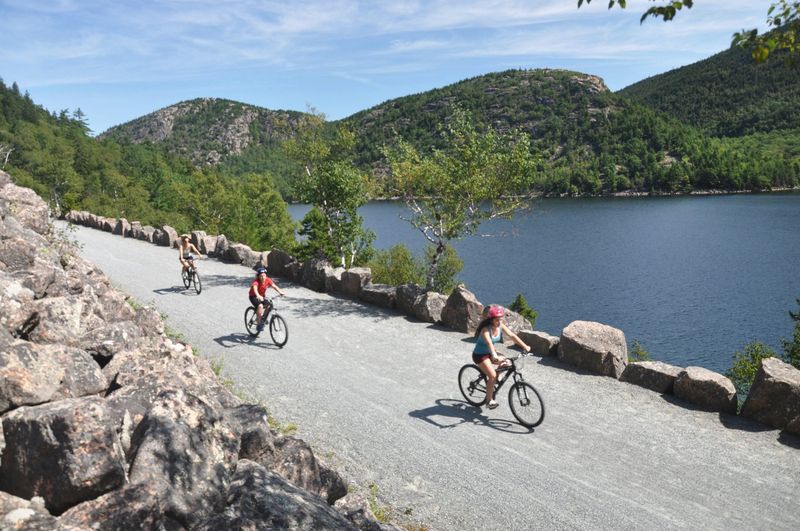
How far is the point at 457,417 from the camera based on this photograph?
11.2 metres

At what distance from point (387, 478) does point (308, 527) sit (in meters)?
4.12

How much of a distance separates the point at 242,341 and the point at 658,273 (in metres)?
60.2

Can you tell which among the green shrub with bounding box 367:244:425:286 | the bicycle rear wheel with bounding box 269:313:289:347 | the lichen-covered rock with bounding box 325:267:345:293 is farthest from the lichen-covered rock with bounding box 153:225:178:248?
the green shrub with bounding box 367:244:425:286

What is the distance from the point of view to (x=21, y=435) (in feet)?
16.6

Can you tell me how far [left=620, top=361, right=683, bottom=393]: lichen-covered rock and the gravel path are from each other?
12.6 inches

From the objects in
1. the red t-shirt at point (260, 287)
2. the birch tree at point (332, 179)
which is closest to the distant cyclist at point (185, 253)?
the birch tree at point (332, 179)

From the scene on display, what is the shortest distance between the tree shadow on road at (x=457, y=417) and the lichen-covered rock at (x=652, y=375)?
12.3 feet

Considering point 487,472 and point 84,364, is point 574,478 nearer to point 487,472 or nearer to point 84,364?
point 487,472

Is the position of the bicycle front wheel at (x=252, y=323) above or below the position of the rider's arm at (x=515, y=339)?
below

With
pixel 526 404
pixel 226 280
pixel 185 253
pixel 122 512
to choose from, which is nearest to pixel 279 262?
pixel 226 280

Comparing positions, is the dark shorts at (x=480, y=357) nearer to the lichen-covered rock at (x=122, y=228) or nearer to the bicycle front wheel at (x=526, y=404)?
the bicycle front wheel at (x=526, y=404)

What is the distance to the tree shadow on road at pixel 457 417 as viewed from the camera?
10.8 meters

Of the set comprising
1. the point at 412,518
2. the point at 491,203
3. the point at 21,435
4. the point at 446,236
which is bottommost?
the point at 412,518

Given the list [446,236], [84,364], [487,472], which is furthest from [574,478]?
[446,236]
